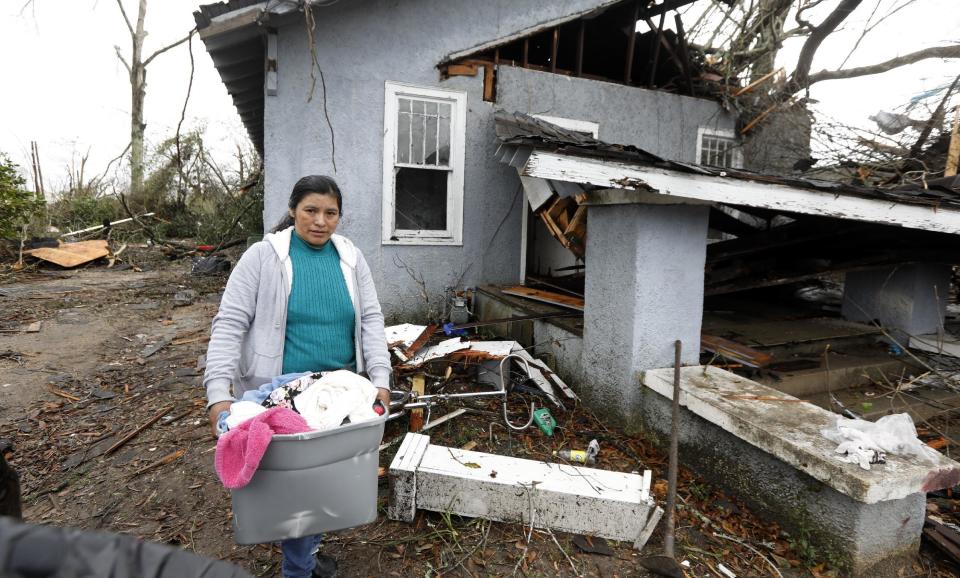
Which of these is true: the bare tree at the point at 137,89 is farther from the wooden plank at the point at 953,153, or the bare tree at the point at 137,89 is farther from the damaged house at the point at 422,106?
the wooden plank at the point at 953,153

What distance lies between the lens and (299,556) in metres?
2.11

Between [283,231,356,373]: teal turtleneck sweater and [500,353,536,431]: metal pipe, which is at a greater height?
[283,231,356,373]: teal turtleneck sweater

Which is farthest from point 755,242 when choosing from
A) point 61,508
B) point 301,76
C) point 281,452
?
point 61,508

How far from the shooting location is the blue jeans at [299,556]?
2.09 m

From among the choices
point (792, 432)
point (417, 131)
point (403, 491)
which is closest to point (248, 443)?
point (403, 491)

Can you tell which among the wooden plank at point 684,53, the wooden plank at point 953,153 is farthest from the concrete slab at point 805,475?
the wooden plank at point 684,53

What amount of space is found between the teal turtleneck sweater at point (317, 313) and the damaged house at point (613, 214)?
66.5 inches

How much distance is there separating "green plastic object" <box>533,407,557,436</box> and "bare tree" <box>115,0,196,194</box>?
1998cm

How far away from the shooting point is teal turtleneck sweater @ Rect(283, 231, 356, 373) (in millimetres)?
2230

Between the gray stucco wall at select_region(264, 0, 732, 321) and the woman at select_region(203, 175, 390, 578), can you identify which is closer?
the woman at select_region(203, 175, 390, 578)

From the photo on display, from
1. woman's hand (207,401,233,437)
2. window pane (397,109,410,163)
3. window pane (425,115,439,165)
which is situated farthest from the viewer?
window pane (425,115,439,165)

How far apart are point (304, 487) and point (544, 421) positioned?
2.54 metres

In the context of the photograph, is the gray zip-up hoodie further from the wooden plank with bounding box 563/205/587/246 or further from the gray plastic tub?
the wooden plank with bounding box 563/205/587/246

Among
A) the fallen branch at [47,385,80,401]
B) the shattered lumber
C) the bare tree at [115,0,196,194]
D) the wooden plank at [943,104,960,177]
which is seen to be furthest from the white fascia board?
the bare tree at [115,0,196,194]
